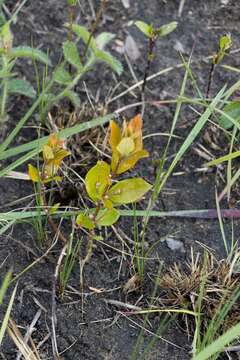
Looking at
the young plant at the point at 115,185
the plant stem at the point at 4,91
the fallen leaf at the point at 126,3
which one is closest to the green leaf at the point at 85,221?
the young plant at the point at 115,185

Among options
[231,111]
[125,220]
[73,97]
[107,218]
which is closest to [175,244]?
[125,220]

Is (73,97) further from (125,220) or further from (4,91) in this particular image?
(125,220)

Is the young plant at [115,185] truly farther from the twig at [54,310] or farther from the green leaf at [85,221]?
the twig at [54,310]

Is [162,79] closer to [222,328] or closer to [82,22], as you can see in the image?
[82,22]

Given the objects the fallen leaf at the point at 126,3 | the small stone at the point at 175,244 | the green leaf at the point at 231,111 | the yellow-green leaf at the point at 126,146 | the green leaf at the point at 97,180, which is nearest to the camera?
the yellow-green leaf at the point at 126,146

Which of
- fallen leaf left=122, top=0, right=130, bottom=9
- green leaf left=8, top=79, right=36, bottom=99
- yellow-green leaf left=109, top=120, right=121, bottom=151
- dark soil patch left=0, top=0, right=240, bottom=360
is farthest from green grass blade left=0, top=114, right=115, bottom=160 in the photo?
fallen leaf left=122, top=0, right=130, bottom=9
